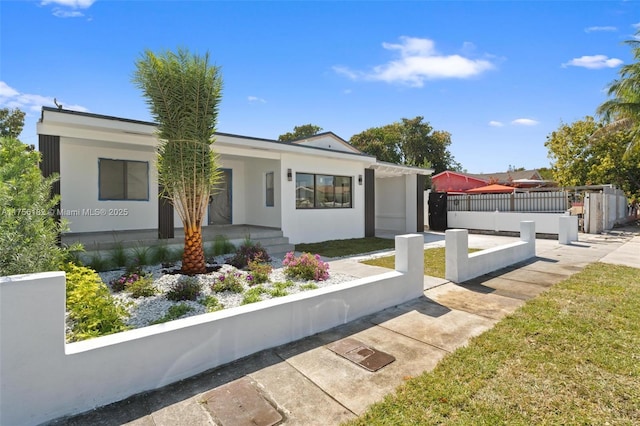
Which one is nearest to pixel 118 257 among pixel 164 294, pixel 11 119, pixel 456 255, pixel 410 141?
pixel 164 294

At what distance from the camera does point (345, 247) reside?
10766 mm

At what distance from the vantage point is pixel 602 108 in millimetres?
18891

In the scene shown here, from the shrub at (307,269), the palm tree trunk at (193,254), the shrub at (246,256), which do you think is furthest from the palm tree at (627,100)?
the palm tree trunk at (193,254)

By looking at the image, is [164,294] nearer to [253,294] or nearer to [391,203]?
[253,294]

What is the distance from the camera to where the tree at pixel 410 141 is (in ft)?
116

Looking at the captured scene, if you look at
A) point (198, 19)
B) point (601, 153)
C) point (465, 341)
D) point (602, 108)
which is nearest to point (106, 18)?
point (198, 19)

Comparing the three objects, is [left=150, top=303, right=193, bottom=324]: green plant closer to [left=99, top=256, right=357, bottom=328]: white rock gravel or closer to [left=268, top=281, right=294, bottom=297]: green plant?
[left=99, top=256, right=357, bottom=328]: white rock gravel

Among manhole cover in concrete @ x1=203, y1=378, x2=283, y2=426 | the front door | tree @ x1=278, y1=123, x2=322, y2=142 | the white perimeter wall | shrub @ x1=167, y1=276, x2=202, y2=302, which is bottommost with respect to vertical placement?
manhole cover in concrete @ x1=203, y1=378, x2=283, y2=426

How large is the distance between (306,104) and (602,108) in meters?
18.2

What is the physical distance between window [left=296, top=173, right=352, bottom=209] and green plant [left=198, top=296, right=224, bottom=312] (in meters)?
6.76

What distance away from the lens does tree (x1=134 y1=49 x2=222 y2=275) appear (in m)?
5.79

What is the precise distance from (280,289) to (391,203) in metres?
12.2

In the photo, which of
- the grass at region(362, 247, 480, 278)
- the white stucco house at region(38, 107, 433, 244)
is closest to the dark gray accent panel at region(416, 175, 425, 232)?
the white stucco house at region(38, 107, 433, 244)

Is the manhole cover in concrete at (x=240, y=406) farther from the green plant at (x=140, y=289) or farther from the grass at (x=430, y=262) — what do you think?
the grass at (x=430, y=262)
